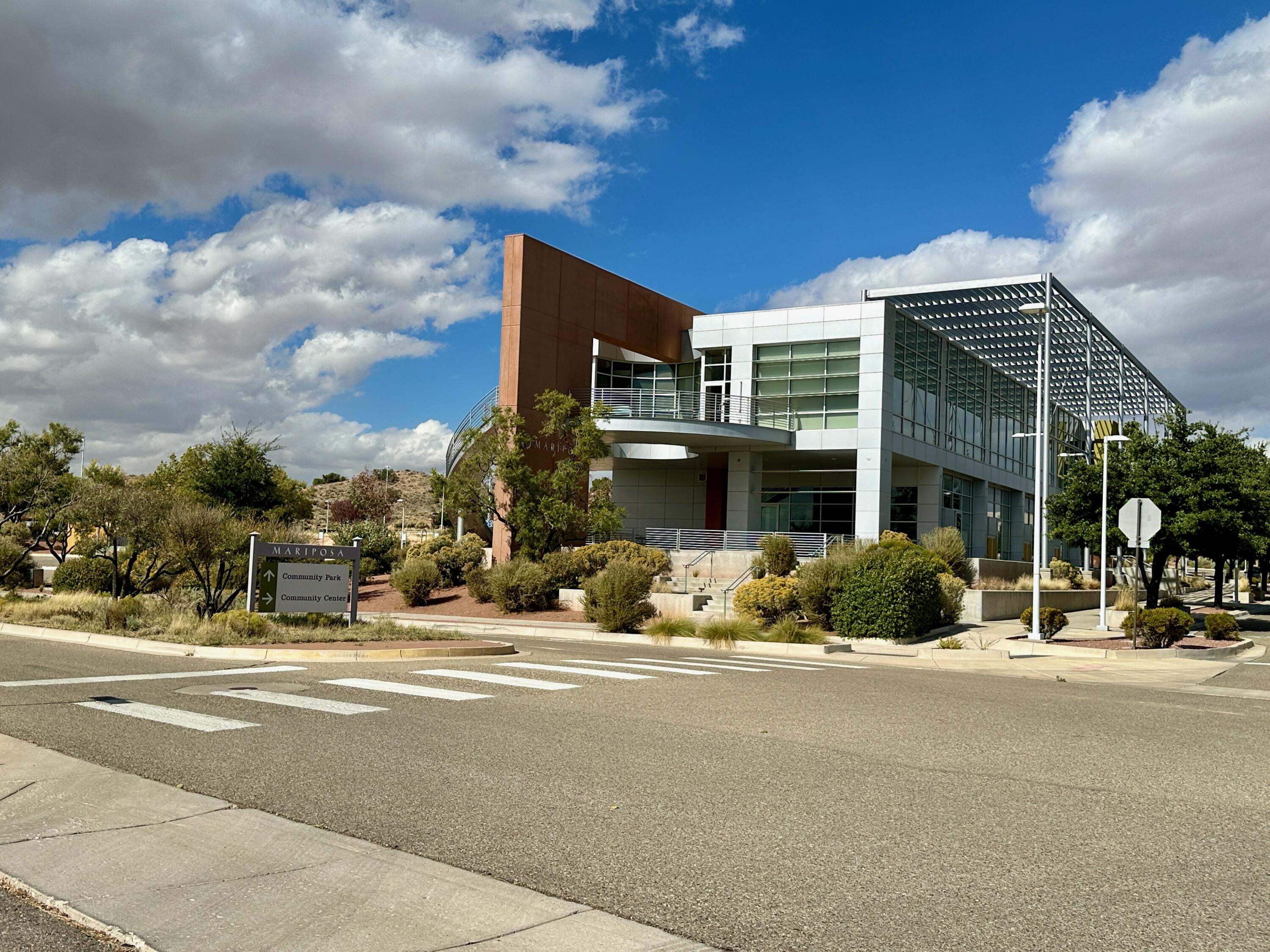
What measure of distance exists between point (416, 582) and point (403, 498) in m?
89.1

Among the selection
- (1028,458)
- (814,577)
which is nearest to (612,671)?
(814,577)

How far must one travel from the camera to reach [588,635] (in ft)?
81.9

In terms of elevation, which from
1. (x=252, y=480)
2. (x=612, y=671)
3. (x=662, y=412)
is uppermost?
(x=662, y=412)

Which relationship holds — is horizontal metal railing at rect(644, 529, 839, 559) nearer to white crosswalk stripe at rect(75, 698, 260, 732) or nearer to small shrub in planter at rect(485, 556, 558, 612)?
small shrub in planter at rect(485, 556, 558, 612)

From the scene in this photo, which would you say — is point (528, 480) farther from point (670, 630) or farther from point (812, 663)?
point (812, 663)

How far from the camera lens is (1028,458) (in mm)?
61500

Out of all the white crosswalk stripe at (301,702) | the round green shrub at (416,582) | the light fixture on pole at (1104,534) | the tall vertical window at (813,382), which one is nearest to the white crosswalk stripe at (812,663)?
the white crosswalk stripe at (301,702)

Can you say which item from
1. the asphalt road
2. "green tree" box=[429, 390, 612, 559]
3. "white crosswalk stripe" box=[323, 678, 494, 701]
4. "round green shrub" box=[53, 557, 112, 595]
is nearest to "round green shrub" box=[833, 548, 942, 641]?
the asphalt road

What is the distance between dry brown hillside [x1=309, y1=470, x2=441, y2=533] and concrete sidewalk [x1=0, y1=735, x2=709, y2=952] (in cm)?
8731

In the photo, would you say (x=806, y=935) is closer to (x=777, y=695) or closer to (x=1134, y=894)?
(x=1134, y=894)

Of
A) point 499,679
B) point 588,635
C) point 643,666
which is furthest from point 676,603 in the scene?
point 499,679

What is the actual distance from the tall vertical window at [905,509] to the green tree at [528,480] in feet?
54.0

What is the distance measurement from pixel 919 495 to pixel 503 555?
65.8 feet

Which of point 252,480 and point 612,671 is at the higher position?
point 252,480
